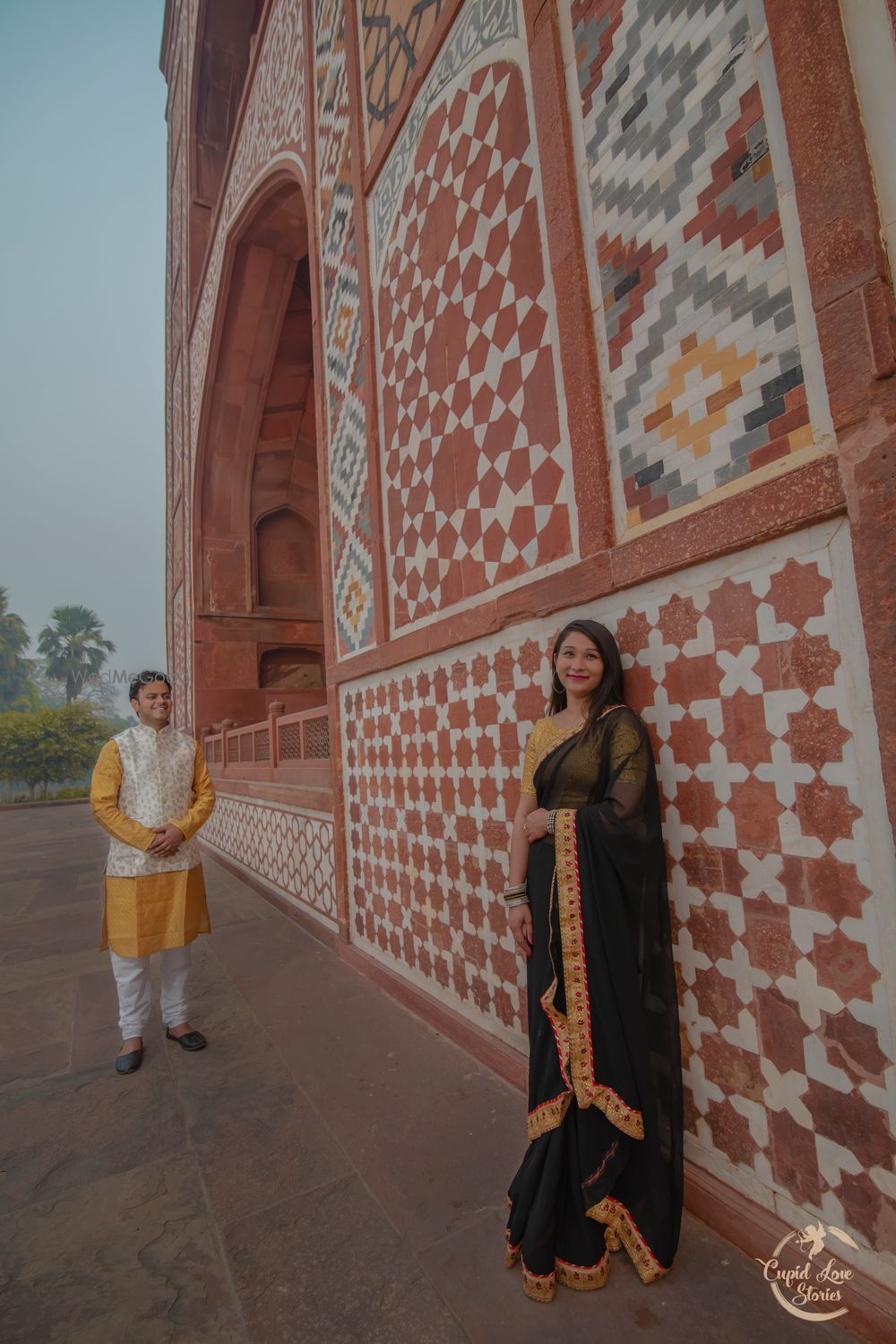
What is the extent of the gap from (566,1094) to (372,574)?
2.56m

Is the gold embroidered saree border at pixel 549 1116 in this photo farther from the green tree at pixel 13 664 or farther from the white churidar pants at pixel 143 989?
the green tree at pixel 13 664

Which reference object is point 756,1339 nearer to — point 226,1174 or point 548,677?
point 226,1174

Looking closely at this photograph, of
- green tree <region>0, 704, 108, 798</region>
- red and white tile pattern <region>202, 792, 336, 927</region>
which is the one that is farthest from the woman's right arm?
green tree <region>0, 704, 108, 798</region>

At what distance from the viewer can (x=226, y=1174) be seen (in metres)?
1.95

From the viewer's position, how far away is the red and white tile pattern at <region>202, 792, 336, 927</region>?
14.6ft

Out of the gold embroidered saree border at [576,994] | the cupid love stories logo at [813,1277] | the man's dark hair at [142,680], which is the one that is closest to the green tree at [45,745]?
the man's dark hair at [142,680]

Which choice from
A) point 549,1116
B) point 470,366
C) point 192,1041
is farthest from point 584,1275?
point 470,366

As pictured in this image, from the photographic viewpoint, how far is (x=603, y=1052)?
149 cm

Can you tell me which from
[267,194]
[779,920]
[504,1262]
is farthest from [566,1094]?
[267,194]

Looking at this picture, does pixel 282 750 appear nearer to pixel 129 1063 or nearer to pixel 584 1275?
pixel 129 1063

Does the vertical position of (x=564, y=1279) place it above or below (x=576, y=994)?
below

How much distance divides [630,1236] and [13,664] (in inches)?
2416

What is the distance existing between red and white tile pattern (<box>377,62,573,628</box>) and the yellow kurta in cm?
146

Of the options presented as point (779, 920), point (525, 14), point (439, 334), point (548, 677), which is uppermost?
point (525, 14)
